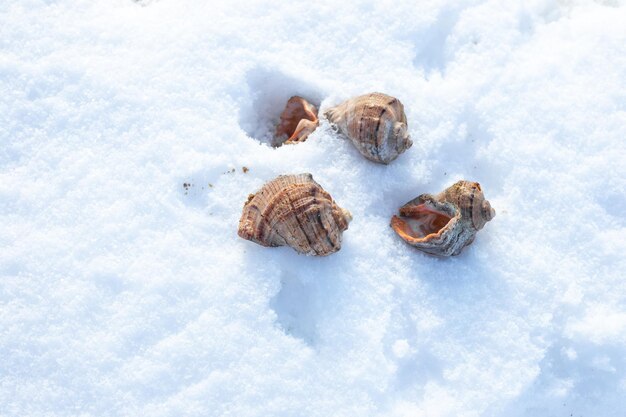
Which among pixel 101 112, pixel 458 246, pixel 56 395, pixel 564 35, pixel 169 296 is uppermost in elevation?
pixel 564 35

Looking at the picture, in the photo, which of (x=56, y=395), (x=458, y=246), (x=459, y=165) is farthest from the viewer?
(x=459, y=165)

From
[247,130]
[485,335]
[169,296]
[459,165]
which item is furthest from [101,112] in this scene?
[485,335]

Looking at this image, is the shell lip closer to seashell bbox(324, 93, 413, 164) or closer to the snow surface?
the snow surface

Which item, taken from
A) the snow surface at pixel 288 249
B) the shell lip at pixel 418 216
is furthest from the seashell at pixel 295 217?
the shell lip at pixel 418 216

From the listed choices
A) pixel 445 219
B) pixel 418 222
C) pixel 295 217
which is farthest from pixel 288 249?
pixel 445 219

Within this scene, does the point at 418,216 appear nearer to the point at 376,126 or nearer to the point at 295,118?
the point at 376,126

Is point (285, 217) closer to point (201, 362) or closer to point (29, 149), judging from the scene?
point (201, 362)

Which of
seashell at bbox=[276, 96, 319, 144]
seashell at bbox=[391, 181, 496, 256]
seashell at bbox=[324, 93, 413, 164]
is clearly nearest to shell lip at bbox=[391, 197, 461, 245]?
seashell at bbox=[391, 181, 496, 256]
